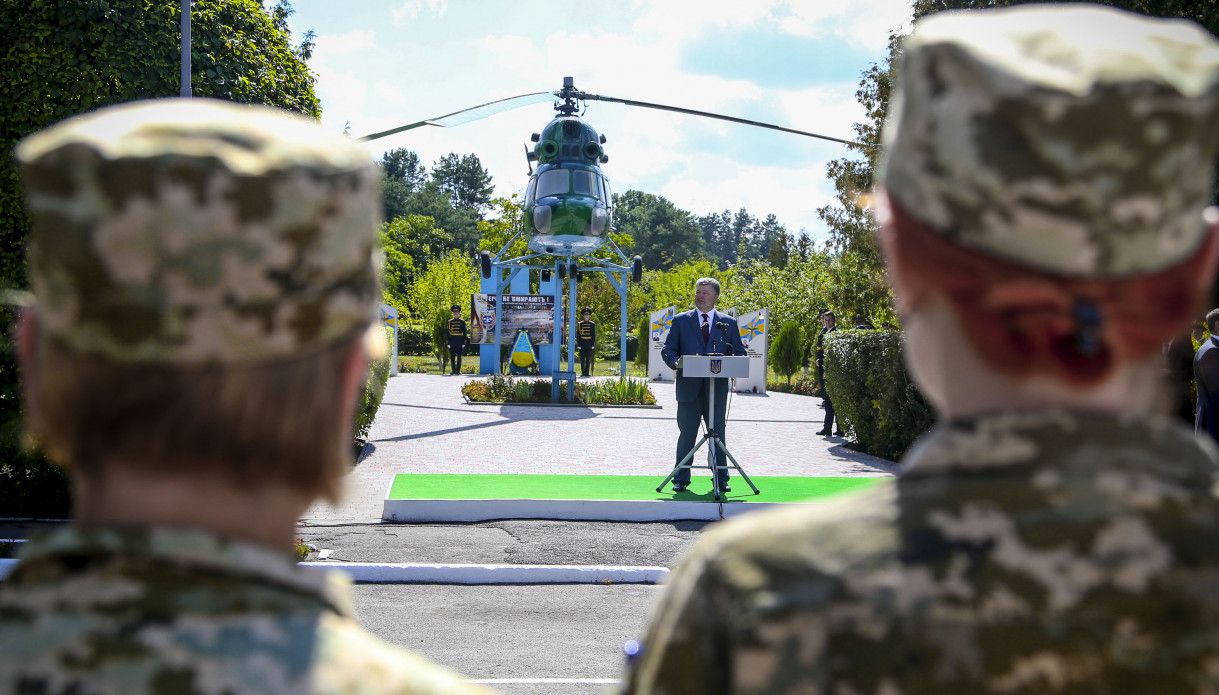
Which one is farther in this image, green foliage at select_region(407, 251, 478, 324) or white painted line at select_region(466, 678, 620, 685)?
green foliage at select_region(407, 251, 478, 324)

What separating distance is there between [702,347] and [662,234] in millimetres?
92348

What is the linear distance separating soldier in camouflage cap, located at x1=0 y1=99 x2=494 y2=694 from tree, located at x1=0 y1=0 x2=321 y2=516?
30.2 ft

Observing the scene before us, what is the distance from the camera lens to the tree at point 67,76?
9.73 meters

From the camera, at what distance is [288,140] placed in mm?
1257

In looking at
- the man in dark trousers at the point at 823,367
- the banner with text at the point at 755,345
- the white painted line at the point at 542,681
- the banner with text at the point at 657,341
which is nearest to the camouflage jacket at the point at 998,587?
the white painted line at the point at 542,681

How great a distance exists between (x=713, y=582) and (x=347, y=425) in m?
0.47

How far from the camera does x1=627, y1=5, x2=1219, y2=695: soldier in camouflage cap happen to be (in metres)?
1.26

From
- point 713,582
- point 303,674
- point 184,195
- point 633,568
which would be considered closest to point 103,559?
point 303,674

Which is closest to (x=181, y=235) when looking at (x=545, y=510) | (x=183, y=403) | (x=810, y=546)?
(x=183, y=403)

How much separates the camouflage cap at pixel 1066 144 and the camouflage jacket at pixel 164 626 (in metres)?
0.81

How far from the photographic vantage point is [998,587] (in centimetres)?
127

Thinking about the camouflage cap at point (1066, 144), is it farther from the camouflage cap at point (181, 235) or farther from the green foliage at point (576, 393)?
the green foliage at point (576, 393)

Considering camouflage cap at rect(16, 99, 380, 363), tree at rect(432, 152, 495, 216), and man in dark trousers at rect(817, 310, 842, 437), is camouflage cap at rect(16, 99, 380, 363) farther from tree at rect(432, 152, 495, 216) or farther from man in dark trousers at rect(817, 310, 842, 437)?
tree at rect(432, 152, 495, 216)

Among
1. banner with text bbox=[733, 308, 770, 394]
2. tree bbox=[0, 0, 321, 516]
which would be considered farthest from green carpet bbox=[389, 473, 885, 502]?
banner with text bbox=[733, 308, 770, 394]
